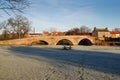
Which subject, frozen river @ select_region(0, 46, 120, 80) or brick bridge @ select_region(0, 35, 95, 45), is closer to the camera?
frozen river @ select_region(0, 46, 120, 80)

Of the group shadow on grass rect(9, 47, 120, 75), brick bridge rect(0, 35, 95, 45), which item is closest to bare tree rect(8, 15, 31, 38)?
Answer: brick bridge rect(0, 35, 95, 45)

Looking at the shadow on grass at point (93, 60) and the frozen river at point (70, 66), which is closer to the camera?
the frozen river at point (70, 66)

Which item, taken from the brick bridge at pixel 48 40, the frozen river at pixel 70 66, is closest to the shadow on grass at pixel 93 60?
the frozen river at pixel 70 66

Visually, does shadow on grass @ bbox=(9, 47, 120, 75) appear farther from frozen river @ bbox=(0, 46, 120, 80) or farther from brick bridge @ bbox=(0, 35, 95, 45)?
brick bridge @ bbox=(0, 35, 95, 45)

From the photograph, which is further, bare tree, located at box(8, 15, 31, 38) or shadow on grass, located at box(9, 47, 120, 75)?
bare tree, located at box(8, 15, 31, 38)

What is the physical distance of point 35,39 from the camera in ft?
248

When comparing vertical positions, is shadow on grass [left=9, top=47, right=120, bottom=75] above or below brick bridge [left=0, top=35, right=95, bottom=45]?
below

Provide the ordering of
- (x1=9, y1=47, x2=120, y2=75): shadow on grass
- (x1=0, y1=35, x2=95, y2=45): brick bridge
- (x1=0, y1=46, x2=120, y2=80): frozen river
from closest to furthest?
(x1=0, y1=46, x2=120, y2=80): frozen river, (x1=9, y1=47, x2=120, y2=75): shadow on grass, (x1=0, y1=35, x2=95, y2=45): brick bridge

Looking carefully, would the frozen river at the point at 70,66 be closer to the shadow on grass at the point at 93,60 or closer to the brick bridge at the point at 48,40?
the shadow on grass at the point at 93,60

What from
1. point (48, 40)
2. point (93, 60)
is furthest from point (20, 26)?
point (93, 60)

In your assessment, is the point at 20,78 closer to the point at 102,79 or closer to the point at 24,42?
the point at 102,79

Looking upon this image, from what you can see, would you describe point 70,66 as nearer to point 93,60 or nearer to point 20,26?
point 93,60

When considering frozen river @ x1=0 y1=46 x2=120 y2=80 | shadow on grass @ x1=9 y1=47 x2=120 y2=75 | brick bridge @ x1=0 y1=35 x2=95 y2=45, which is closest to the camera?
frozen river @ x1=0 y1=46 x2=120 y2=80

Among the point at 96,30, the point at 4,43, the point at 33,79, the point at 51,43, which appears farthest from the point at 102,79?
the point at 96,30
